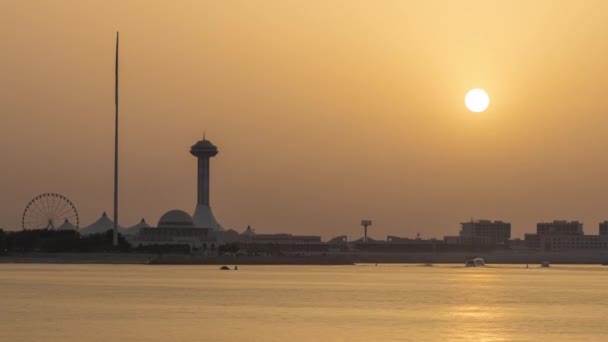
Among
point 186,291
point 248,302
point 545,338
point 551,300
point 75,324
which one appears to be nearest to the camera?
point 545,338

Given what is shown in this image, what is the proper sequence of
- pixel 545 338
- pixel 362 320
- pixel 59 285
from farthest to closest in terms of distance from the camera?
pixel 59 285 → pixel 362 320 → pixel 545 338

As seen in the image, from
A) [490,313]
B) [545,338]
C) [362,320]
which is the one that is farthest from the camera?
[490,313]

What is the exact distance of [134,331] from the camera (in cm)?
7400

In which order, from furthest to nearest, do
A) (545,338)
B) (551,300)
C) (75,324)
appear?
1. (551,300)
2. (75,324)
3. (545,338)

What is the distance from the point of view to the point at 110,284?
140 metres

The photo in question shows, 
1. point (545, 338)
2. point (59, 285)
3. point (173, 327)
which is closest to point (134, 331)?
point (173, 327)

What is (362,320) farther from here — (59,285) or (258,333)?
(59,285)

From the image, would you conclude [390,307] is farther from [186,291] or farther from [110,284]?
[110,284]

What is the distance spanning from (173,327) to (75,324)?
5.97 m

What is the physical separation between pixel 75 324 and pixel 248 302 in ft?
87.7

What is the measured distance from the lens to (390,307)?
9862cm

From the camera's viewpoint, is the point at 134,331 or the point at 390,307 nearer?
the point at 134,331

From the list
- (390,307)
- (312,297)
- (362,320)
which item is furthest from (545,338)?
(312,297)

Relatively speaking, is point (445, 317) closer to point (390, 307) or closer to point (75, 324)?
point (390, 307)
